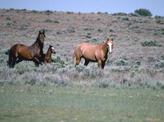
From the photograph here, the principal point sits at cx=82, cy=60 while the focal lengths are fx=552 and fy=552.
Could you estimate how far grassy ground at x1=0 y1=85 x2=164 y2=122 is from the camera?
1302cm

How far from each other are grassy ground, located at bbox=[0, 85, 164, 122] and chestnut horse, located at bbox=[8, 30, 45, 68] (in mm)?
6894

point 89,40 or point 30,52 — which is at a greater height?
point 89,40

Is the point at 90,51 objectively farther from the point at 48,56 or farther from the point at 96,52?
the point at 48,56

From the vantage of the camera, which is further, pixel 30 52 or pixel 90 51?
pixel 90 51

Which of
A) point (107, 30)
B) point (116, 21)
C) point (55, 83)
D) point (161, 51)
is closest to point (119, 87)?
point (55, 83)

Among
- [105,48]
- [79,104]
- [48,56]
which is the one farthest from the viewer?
[48,56]

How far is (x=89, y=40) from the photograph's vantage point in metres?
56.2

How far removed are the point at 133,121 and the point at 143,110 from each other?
2.05 meters

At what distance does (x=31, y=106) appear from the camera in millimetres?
14734

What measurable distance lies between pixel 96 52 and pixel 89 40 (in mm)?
28907

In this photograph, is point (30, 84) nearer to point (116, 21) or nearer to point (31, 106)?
point (31, 106)

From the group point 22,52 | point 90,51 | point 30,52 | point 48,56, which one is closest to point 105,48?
point 90,51

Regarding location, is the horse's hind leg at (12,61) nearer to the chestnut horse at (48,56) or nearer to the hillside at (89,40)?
the hillside at (89,40)

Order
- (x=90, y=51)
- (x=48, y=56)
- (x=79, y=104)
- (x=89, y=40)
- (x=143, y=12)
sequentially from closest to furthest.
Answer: (x=79, y=104), (x=90, y=51), (x=48, y=56), (x=89, y=40), (x=143, y=12)
